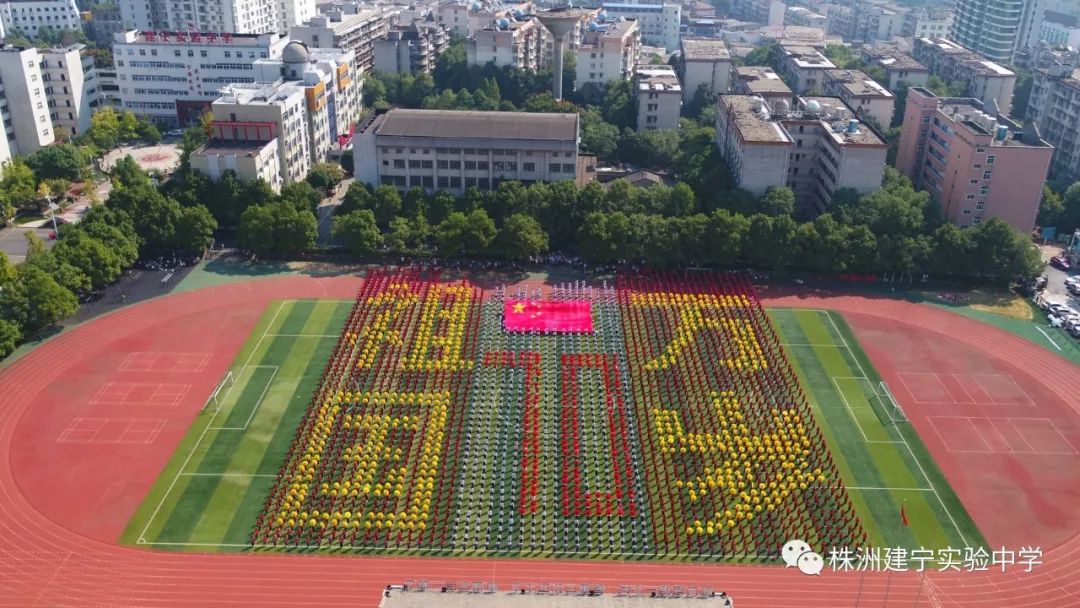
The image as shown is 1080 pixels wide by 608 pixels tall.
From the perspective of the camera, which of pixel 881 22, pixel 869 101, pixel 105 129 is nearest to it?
pixel 869 101

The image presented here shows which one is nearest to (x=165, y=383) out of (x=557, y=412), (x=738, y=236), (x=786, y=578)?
(x=557, y=412)

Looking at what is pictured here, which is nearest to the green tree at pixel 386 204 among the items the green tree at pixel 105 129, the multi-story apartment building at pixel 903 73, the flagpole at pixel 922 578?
the green tree at pixel 105 129

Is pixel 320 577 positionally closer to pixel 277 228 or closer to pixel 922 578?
pixel 922 578

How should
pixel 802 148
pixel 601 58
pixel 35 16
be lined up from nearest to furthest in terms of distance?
pixel 802 148
pixel 601 58
pixel 35 16

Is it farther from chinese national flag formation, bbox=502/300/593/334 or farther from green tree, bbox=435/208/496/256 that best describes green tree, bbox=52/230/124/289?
chinese national flag formation, bbox=502/300/593/334

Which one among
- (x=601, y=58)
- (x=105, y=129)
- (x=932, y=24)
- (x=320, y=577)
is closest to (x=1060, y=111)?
(x=601, y=58)

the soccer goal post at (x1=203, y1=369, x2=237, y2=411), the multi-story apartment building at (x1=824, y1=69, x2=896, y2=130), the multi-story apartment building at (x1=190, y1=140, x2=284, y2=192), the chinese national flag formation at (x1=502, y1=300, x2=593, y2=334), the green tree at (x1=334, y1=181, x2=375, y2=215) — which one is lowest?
the soccer goal post at (x1=203, y1=369, x2=237, y2=411)

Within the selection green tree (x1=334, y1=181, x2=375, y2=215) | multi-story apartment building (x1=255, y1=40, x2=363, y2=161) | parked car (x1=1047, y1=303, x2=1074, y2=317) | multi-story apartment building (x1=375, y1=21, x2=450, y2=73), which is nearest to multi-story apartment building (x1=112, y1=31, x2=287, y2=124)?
multi-story apartment building (x1=255, y1=40, x2=363, y2=161)
